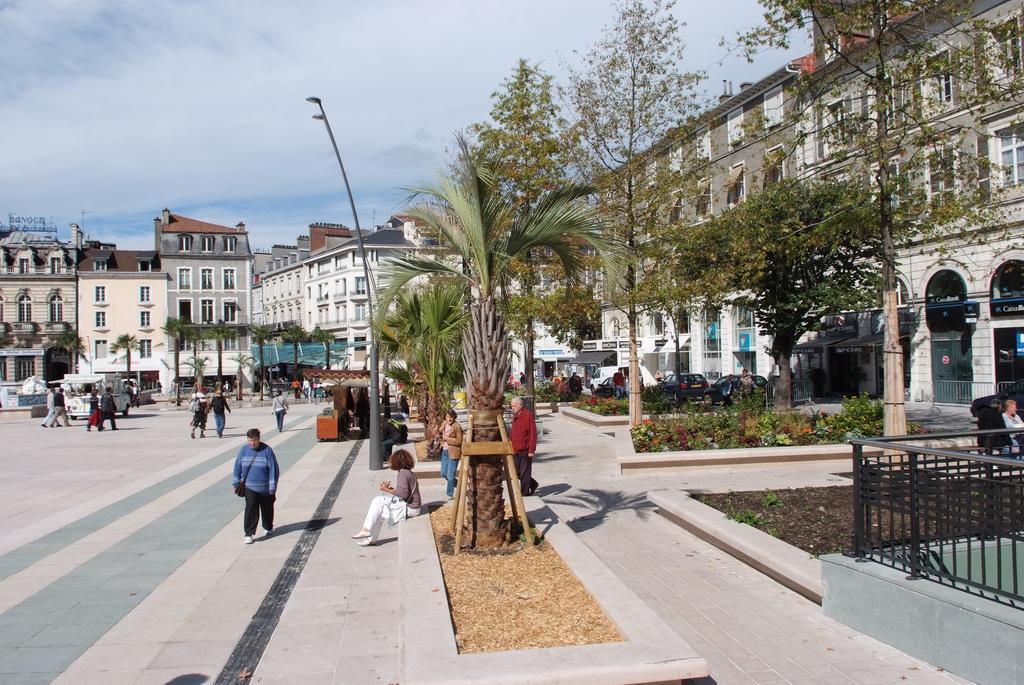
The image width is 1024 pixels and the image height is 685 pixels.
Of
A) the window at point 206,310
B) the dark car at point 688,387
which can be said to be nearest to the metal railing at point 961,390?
the dark car at point 688,387

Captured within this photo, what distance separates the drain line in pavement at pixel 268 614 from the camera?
5.50 meters

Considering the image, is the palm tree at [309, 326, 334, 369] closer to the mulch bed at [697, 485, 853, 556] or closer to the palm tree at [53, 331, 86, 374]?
the palm tree at [53, 331, 86, 374]

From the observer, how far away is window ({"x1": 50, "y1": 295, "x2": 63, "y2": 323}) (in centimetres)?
7378

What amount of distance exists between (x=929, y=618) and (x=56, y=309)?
82.5m

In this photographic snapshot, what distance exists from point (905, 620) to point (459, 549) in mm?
3804

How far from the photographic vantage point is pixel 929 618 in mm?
5121

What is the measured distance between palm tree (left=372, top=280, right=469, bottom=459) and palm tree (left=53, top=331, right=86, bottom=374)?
206 ft

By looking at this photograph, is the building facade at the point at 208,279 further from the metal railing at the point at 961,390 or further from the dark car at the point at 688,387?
the metal railing at the point at 961,390

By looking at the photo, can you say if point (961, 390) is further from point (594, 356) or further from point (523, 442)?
point (594, 356)

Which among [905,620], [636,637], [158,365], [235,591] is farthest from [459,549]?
[158,365]

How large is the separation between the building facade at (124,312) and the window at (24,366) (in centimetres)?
482

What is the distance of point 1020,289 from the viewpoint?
1060 inches

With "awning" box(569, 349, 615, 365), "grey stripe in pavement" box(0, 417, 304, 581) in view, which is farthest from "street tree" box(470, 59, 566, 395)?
"awning" box(569, 349, 615, 365)

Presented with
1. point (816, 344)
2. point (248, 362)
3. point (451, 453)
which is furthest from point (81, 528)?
point (248, 362)
